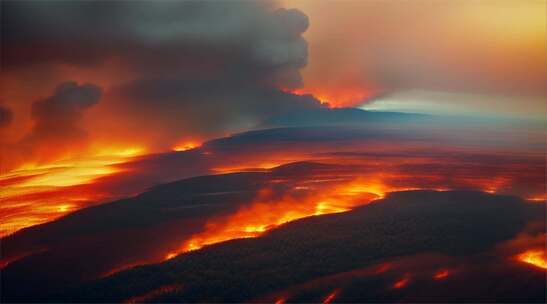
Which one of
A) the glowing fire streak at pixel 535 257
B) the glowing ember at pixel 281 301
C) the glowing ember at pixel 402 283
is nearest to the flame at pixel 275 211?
the glowing ember at pixel 281 301

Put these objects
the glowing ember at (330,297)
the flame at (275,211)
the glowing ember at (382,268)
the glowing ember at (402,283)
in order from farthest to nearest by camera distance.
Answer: the flame at (275,211) < the glowing ember at (382,268) < the glowing ember at (402,283) < the glowing ember at (330,297)

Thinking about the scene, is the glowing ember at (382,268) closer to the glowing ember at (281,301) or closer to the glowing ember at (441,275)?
the glowing ember at (441,275)

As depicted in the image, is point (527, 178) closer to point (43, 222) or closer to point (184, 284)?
point (184, 284)

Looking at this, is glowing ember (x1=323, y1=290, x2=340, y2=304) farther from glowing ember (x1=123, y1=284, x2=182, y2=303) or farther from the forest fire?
glowing ember (x1=123, y1=284, x2=182, y2=303)

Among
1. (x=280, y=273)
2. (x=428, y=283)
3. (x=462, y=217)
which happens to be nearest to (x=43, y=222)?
(x=280, y=273)

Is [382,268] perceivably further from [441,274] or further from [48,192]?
[48,192]

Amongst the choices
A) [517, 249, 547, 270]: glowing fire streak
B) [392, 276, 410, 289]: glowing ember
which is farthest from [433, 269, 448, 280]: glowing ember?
[517, 249, 547, 270]: glowing fire streak
